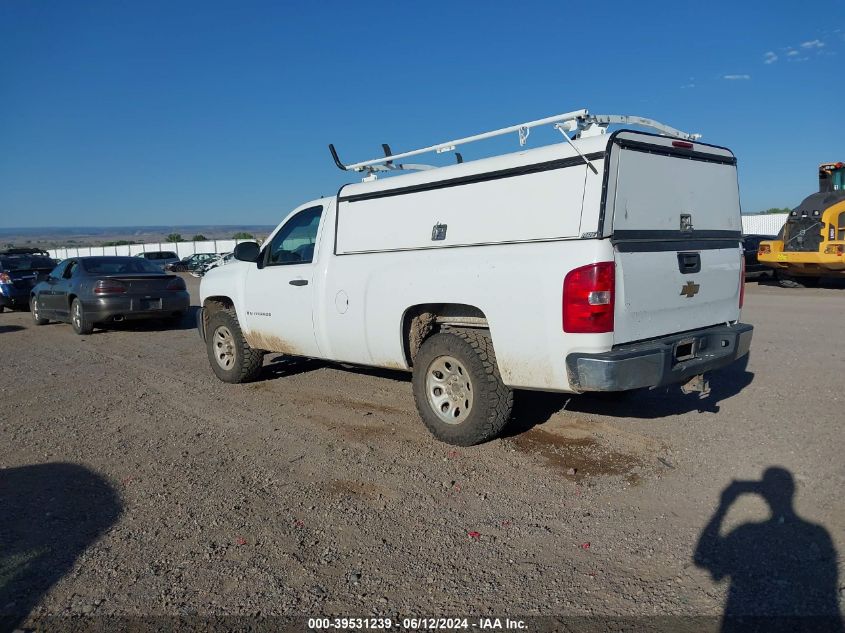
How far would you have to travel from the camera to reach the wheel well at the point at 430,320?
17.5 feet

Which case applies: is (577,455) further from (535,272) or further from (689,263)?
(689,263)

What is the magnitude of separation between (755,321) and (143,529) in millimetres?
10761

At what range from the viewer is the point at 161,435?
19.1 ft

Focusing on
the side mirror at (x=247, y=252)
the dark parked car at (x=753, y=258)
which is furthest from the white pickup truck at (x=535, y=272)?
the dark parked car at (x=753, y=258)

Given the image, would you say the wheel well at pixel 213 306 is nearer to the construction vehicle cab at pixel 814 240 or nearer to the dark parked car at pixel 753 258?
the construction vehicle cab at pixel 814 240

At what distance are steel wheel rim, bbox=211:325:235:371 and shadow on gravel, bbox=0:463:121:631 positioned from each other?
2.82 m

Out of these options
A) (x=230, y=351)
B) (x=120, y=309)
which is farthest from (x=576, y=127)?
(x=120, y=309)

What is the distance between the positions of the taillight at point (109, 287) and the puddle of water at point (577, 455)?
927 cm

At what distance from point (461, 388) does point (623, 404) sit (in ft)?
6.50

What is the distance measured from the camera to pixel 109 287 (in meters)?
12.2

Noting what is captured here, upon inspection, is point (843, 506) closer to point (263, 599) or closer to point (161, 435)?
point (263, 599)

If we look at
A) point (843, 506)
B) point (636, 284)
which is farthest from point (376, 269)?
point (843, 506)

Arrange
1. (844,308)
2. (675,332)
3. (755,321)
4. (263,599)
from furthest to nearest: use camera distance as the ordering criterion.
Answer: (844,308), (755,321), (675,332), (263,599)

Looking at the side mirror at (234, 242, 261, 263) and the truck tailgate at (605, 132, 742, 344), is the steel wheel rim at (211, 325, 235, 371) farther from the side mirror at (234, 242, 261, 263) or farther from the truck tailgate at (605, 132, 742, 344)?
the truck tailgate at (605, 132, 742, 344)
